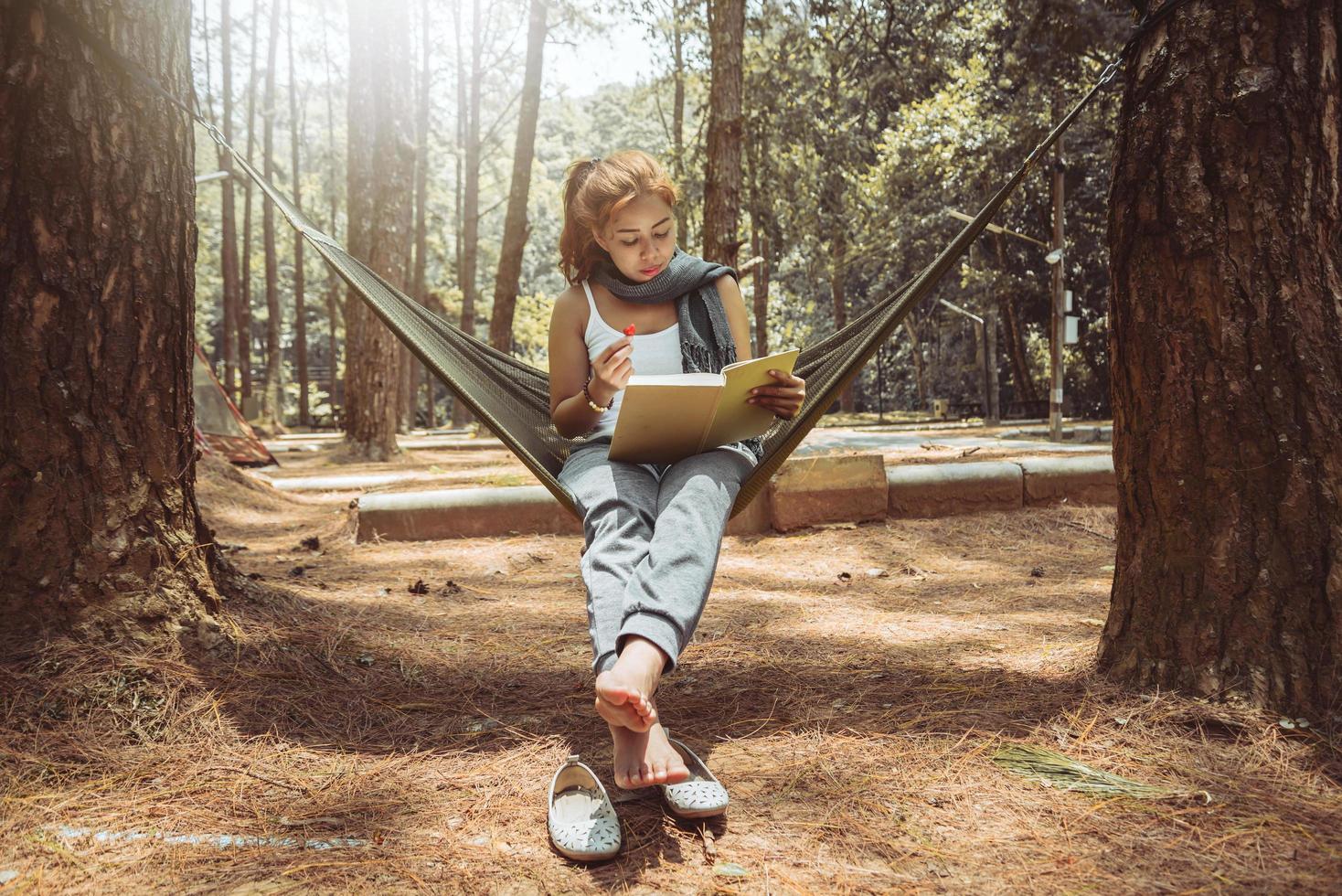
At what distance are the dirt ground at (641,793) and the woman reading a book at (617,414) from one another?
20 cm

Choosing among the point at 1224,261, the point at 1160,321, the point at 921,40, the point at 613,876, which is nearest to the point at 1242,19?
the point at 1224,261

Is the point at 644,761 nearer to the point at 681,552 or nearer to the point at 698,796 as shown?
the point at 698,796

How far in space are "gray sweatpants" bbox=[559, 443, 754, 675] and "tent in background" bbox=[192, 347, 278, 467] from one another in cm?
600

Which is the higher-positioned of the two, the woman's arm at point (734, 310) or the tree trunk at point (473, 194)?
the tree trunk at point (473, 194)

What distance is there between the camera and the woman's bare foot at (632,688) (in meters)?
1.21

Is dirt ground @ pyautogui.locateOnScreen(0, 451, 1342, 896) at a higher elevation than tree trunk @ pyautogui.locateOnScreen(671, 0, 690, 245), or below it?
below

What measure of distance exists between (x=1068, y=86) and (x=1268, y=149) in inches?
447

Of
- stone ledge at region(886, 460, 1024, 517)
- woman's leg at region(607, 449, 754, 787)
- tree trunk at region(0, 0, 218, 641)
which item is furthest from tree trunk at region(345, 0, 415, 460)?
woman's leg at region(607, 449, 754, 787)

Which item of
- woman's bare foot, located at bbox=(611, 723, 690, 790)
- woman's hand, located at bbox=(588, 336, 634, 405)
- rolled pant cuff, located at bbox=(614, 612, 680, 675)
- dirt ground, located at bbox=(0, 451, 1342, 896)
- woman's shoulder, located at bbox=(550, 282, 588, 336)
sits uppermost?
woman's shoulder, located at bbox=(550, 282, 588, 336)

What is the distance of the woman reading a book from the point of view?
1297mm

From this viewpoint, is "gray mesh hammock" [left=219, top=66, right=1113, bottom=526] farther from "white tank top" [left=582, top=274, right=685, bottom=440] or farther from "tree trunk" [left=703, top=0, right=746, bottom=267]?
"tree trunk" [left=703, top=0, right=746, bottom=267]

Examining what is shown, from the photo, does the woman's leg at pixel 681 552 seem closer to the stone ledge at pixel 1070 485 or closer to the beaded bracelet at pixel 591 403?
the beaded bracelet at pixel 591 403

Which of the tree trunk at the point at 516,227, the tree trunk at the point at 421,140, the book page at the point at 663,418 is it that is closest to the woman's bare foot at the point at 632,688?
the book page at the point at 663,418

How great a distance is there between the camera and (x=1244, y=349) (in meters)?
1.49
